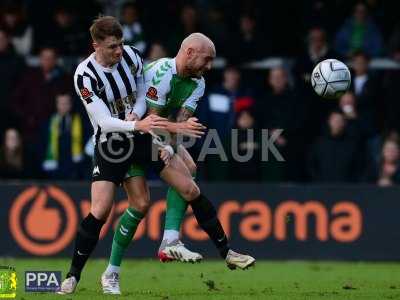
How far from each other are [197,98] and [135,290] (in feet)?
6.01

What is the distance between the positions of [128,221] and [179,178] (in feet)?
2.02

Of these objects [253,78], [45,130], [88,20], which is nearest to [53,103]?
[45,130]

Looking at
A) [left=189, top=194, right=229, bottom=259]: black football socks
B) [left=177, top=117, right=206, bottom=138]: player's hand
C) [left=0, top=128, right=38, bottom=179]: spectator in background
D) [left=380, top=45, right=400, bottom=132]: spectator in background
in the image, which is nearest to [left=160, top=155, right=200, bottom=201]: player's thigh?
[left=189, top=194, right=229, bottom=259]: black football socks

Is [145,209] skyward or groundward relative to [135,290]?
skyward

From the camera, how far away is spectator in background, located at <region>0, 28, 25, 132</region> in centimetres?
1628

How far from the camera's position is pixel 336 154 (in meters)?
15.4

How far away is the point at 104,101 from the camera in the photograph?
33.6ft

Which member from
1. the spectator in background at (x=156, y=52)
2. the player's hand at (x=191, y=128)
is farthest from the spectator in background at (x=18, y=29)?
the player's hand at (x=191, y=128)

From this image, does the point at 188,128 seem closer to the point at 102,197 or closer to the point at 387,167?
the point at 102,197

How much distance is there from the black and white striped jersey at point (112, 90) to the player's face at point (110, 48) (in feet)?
0.42

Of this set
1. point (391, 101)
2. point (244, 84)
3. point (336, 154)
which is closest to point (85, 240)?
point (336, 154)

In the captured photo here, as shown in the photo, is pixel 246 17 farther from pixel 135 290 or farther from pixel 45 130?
pixel 135 290

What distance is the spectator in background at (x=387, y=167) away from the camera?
15.2 m

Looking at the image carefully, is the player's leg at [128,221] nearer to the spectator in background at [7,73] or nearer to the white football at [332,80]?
the white football at [332,80]
